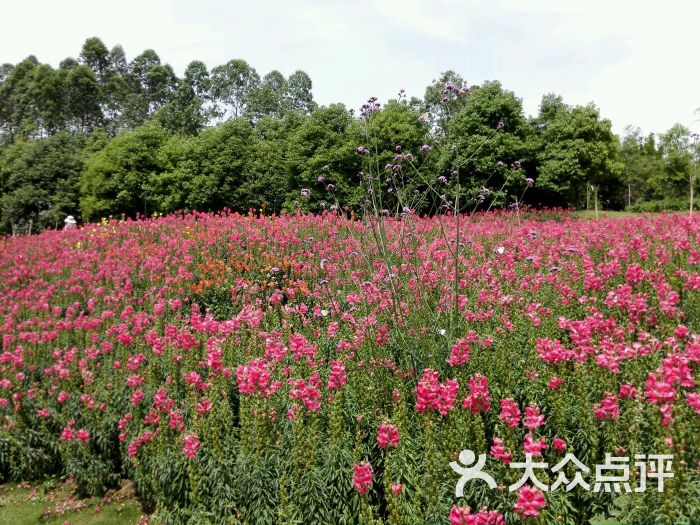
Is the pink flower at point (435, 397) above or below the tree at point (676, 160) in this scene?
below

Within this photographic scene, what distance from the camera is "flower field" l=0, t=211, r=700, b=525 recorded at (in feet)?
9.46

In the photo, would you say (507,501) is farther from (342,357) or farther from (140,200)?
(140,200)

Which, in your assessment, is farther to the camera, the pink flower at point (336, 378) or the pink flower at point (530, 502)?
the pink flower at point (336, 378)

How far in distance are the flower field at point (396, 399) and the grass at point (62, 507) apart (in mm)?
205

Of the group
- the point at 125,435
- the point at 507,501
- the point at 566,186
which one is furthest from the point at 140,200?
the point at 507,501

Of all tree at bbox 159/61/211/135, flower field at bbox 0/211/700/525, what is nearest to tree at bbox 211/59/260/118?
tree at bbox 159/61/211/135

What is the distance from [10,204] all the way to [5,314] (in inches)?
1020

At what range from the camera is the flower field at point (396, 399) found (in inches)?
113

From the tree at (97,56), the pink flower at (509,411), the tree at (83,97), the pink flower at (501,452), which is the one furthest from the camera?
the tree at (97,56)

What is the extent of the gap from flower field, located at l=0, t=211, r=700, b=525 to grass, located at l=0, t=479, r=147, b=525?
21 centimetres

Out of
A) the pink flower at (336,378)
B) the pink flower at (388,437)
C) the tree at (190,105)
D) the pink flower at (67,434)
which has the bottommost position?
the pink flower at (67,434)

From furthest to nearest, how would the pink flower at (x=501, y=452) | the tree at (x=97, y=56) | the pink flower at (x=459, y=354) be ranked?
the tree at (x=97, y=56)
the pink flower at (x=459, y=354)
the pink flower at (x=501, y=452)

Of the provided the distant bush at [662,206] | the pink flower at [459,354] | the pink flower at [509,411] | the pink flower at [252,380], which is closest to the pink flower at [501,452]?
the pink flower at [509,411]

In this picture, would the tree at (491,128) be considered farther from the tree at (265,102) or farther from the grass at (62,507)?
the tree at (265,102)
